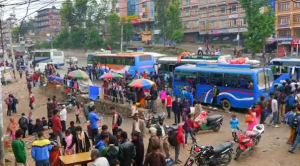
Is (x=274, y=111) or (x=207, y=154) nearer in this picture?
(x=207, y=154)

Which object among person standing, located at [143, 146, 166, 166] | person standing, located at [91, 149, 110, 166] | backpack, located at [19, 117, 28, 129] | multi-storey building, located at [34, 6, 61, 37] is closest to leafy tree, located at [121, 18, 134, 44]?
multi-storey building, located at [34, 6, 61, 37]

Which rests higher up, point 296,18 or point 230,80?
point 296,18

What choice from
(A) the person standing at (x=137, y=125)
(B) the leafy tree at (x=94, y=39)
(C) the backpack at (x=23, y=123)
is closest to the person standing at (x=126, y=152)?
(A) the person standing at (x=137, y=125)

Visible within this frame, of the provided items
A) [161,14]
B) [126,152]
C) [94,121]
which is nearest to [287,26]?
[161,14]

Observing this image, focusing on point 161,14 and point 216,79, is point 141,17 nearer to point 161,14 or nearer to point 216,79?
point 161,14

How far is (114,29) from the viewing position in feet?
218

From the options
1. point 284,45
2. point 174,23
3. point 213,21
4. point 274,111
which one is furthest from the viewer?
point 213,21

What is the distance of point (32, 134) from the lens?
1372 cm

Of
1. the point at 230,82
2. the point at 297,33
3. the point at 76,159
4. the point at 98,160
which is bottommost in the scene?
the point at 76,159

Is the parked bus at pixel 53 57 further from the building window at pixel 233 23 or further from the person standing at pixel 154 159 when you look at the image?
the person standing at pixel 154 159

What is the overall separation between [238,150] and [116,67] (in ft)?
74.2

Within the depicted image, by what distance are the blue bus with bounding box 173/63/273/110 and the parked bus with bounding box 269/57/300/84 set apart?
5.15 meters

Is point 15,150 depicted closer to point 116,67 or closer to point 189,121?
point 189,121

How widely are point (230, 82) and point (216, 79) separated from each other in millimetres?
892
